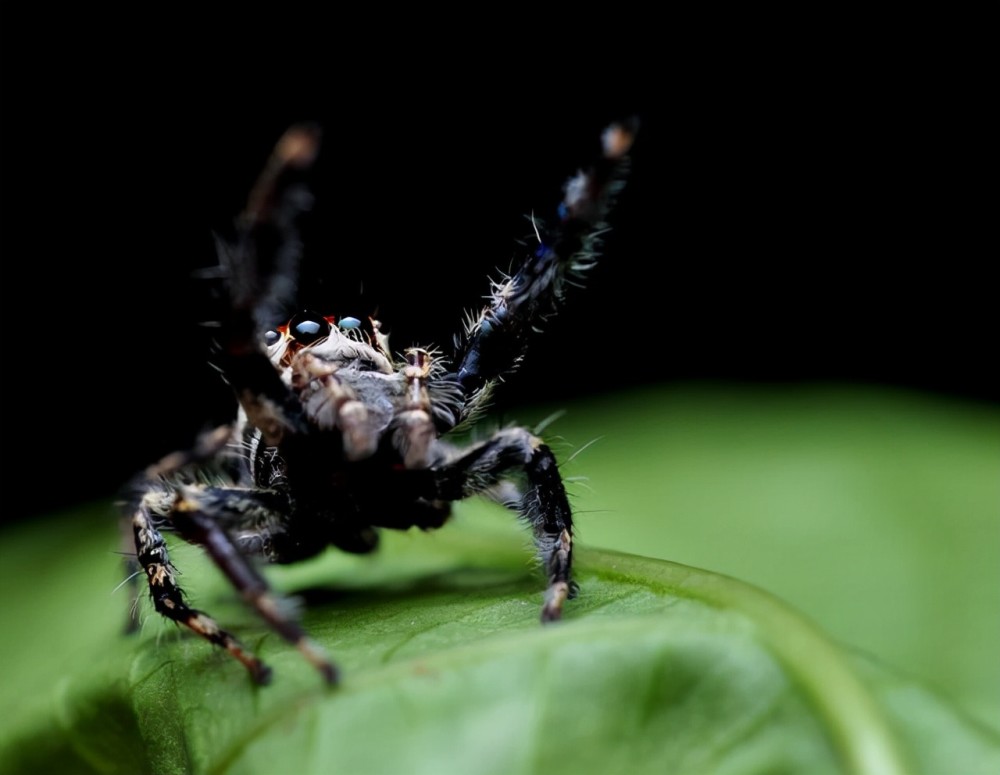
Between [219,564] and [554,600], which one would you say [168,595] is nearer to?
[219,564]

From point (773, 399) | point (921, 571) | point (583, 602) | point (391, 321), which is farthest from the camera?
point (773, 399)

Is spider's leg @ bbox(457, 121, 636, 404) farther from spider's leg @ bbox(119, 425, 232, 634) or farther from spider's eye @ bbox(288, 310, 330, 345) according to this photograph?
spider's leg @ bbox(119, 425, 232, 634)

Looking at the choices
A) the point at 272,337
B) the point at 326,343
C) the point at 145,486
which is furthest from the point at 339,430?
the point at 145,486

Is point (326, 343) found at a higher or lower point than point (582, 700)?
higher

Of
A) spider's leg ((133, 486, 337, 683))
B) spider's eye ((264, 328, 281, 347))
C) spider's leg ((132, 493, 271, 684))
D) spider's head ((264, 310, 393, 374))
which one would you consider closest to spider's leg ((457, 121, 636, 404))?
spider's head ((264, 310, 393, 374))

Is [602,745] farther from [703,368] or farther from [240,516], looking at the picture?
[703,368]

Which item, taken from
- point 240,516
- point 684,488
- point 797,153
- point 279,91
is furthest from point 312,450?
point 797,153
